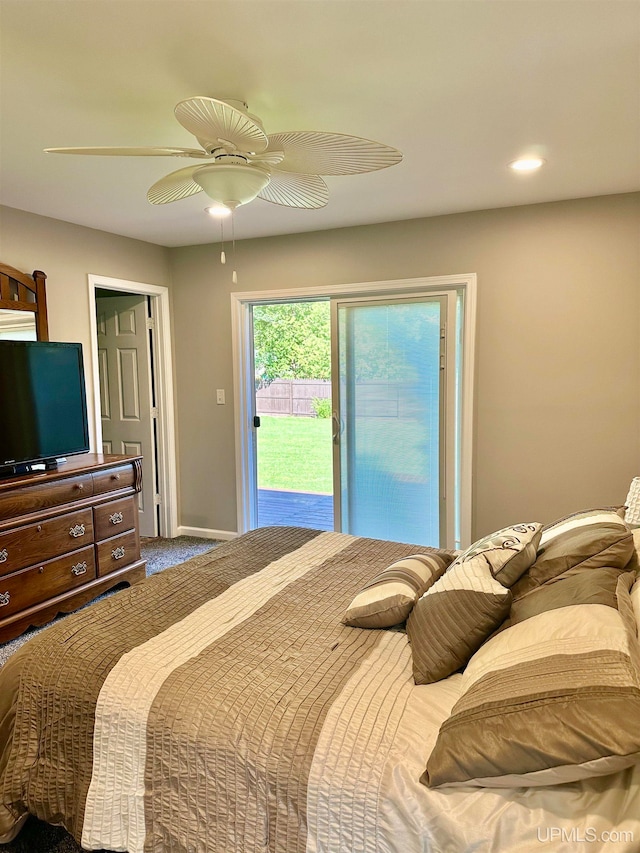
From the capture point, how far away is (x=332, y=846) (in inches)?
47.4

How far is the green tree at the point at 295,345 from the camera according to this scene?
7.79 m

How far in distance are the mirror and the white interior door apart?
126 cm

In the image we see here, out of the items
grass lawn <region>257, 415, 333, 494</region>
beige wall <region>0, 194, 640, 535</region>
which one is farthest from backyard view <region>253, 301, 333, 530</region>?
beige wall <region>0, 194, 640, 535</region>

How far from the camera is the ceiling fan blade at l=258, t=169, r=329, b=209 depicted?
2.22 metres

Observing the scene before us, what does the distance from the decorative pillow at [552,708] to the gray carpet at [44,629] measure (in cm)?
128

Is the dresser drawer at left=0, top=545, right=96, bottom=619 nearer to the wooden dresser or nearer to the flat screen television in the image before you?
the wooden dresser

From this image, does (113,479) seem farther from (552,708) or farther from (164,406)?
(552,708)

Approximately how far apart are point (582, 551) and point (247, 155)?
173 centimetres

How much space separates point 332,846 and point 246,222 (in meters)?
3.62

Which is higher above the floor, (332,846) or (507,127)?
(507,127)

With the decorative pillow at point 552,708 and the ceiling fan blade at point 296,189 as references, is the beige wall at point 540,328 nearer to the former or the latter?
the ceiling fan blade at point 296,189

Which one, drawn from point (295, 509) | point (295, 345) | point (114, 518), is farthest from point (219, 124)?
point (295, 345)

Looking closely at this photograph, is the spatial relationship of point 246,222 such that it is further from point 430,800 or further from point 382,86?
point 430,800

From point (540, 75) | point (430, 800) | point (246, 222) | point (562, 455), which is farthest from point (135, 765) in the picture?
point (246, 222)
